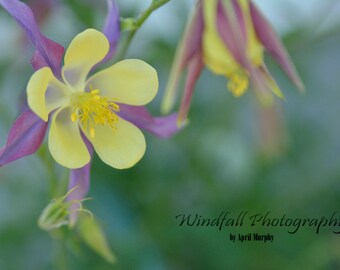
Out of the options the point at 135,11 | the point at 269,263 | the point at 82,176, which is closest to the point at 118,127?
the point at 82,176

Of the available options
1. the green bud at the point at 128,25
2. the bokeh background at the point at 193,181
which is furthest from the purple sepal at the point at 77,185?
the bokeh background at the point at 193,181

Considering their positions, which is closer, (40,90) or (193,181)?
(40,90)

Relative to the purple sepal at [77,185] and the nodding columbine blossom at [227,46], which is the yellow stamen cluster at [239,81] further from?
the purple sepal at [77,185]

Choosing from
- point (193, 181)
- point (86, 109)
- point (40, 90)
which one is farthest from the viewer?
point (193, 181)

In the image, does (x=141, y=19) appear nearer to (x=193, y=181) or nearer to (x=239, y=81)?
(x=239, y=81)

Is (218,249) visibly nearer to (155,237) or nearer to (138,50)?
(155,237)

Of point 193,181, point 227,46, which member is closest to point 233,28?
point 227,46

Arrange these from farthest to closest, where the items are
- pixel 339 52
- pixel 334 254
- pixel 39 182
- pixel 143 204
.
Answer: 1. pixel 339 52
2. pixel 39 182
3. pixel 143 204
4. pixel 334 254
